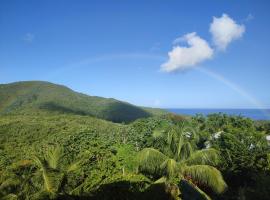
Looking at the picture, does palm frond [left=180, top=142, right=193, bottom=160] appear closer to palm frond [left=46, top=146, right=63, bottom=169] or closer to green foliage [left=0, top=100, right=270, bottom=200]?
green foliage [left=0, top=100, right=270, bottom=200]

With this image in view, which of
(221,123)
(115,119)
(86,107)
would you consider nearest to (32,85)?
(86,107)

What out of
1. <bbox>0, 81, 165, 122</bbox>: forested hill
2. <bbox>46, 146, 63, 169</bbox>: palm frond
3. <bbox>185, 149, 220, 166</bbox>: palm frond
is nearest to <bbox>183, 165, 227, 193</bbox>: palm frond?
<bbox>185, 149, 220, 166</bbox>: palm frond

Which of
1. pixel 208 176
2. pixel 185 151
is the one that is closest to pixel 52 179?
pixel 208 176

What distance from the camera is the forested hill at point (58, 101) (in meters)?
113

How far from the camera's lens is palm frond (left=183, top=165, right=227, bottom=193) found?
14016 millimetres

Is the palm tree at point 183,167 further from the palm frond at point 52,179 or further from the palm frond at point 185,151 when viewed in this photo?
the palm frond at point 52,179

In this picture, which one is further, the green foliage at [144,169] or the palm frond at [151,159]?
the palm frond at [151,159]

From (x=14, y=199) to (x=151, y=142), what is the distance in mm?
12208

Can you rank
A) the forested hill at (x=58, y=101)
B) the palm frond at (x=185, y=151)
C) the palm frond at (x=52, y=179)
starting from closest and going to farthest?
the palm frond at (x=52, y=179), the palm frond at (x=185, y=151), the forested hill at (x=58, y=101)

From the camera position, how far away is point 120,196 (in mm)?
12766

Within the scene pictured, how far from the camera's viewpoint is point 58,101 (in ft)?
376

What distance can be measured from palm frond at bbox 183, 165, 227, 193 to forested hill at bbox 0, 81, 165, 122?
9405cm

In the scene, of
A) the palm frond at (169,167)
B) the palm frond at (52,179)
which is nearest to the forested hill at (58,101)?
the palm frond at (169,167)

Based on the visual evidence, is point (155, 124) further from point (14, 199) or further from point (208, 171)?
point (14, 199)
